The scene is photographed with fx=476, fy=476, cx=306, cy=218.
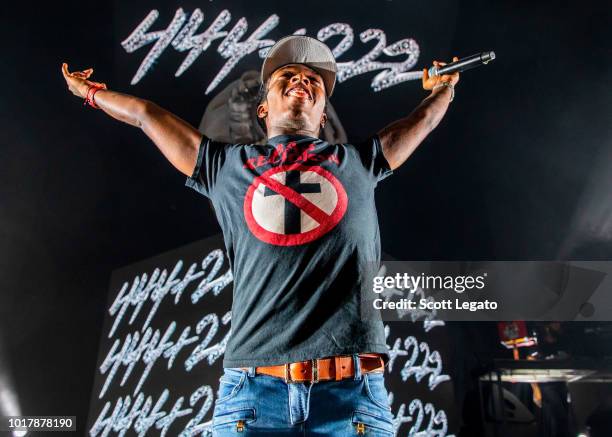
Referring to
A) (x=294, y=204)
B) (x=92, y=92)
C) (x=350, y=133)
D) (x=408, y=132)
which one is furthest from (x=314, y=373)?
(x=350, y=133)

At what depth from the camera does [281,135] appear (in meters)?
1.11

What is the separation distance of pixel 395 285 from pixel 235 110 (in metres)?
1.50

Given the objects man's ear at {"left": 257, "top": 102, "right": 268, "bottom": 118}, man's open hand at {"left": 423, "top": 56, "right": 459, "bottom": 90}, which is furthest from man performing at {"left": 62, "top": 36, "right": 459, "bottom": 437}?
man's open hand at {"left": 423, "top": 56, "right": 459, "bottom": 90}

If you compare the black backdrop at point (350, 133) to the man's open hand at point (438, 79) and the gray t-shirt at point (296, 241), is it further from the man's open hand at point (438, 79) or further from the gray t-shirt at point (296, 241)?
the gray t-shirt at point (296, 241)

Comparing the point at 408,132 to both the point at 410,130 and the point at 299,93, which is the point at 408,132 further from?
the point at 299,93

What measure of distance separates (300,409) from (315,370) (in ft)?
0.23

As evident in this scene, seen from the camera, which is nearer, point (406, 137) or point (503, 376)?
point (406, 137)

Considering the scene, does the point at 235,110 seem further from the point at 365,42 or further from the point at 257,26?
the point at 365,42

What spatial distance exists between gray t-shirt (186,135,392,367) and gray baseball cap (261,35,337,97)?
0.27m

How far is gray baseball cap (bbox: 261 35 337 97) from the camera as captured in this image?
47.7 inches

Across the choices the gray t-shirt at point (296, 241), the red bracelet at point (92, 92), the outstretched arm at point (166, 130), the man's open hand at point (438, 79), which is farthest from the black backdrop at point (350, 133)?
the gray t-shirt at point (296, 241)

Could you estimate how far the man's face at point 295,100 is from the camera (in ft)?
3.71

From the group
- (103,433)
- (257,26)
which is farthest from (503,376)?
(257,26)

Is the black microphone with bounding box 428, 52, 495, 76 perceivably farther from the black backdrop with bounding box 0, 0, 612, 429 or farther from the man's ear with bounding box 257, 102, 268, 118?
the black backdrop with bounding box 0, 0, 612, 429
